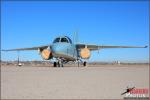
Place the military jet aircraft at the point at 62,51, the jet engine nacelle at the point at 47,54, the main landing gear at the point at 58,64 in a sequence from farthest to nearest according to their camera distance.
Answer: the jet engine nacelle at the point at 47,54
the main landing gear at the point at 58,64
the military jet aircraft at the point at 62,51

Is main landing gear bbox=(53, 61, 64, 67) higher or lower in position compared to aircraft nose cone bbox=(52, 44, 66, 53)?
lower

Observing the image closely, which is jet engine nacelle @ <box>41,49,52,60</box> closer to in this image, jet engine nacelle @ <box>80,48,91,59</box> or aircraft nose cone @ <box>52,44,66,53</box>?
aircraft nose cone @ <box>52,44,66,53</box>

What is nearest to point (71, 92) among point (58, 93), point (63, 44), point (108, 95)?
point (58, 93)

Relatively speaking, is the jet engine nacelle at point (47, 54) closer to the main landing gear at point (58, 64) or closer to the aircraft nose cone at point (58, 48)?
the main landing gear at point (58, 64)

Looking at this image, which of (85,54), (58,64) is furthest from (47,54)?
(85,54)

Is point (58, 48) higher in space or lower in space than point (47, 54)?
higher

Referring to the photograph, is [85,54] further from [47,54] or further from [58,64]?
[47,54]

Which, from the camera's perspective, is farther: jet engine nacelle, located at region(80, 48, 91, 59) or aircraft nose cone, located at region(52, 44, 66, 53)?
jet engine nacelle, located at region(80, 48, 91, 59)

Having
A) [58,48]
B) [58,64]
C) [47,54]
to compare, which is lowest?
[58,64]

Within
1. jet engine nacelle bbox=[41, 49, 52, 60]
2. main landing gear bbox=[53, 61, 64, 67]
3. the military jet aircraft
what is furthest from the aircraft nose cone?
jet engine nacelle bbox=[41, 49, 52, 60]

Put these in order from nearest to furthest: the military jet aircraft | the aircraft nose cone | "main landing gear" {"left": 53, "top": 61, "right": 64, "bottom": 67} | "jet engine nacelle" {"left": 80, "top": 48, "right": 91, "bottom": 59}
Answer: the aircraft nose cone, the military jet aircraft, "main landing gear" {"left": 53, "top": 61, "right": 64, "bottom": 67}, "jet engine nacelle" {"left": 80, "top": 48, "right": 91, "bottom": 59}

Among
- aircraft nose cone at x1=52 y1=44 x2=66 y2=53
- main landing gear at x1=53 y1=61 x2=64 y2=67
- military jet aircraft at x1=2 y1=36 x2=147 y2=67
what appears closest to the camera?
aircraft nose cone at x1=52 y1=44 x2=66 y2=53

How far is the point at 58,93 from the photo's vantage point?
30.9ft

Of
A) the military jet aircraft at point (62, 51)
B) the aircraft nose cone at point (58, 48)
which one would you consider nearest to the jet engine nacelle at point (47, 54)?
the military jet aircraft at point (62, 51)
